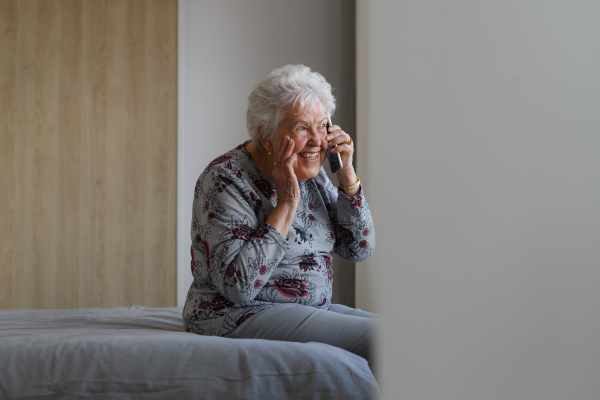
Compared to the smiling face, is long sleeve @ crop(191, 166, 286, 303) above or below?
below

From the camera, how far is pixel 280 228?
43.8 inches

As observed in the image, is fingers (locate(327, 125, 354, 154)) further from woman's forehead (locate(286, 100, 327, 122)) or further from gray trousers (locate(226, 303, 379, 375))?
gray trousers (locate(226, 303, 379, 375))

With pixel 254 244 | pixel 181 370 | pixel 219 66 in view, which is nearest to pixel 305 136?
pixel 254 244

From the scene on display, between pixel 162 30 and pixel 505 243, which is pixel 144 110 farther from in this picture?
pixel 505 243

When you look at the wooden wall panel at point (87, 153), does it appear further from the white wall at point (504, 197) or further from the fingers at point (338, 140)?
the white wall at point (504, 197)

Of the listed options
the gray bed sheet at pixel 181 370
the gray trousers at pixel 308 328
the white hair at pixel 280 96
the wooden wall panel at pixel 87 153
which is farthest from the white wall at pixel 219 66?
the gray bed sheet at pixel 181 370

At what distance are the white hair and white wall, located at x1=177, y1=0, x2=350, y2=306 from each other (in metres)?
1.59

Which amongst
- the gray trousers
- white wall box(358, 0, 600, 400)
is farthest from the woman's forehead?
white wall box(358, 0, 600, 400)

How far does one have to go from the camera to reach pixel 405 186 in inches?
6.1

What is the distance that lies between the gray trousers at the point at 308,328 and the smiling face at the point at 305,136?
348 mm

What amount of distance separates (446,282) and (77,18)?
3.18 m

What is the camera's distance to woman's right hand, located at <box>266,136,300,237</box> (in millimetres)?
1123

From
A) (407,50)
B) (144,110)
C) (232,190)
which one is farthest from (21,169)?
(407,50)

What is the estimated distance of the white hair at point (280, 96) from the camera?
125 cm
